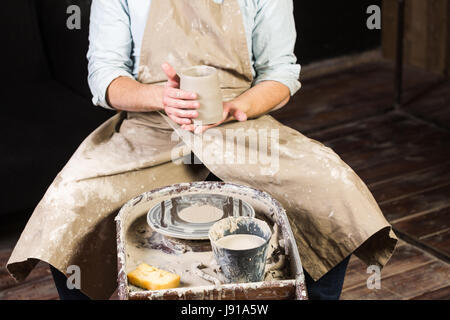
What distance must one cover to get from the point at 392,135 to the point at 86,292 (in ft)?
6.88

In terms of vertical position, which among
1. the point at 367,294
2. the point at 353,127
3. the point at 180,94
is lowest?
the point at 367,294

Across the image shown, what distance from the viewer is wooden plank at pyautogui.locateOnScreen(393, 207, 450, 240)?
2.38 meters

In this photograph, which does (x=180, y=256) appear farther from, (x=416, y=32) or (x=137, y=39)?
(x=416, y=32)

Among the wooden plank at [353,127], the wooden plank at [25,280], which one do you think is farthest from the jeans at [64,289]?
the wooden plank at [353,127]

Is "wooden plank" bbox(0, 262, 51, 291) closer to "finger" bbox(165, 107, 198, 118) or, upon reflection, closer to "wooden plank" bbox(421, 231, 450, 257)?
"finger" bbox(165, 107, 198, 118)

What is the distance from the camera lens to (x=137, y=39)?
1.72 metres

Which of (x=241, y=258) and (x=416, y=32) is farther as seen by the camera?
(x=416, y=32)

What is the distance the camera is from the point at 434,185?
271 cm

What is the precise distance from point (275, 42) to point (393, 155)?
143cm

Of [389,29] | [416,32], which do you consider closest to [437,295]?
[416,32]

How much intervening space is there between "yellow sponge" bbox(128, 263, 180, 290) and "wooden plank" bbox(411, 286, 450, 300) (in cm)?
114

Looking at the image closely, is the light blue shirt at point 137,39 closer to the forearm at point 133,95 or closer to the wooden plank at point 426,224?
the forearm at point 133,95

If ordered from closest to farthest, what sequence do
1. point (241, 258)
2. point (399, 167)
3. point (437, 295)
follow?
point (241, 258)
point (437, 295)
point (399, 167)

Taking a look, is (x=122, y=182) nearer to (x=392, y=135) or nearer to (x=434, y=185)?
(x=434, y=185)
